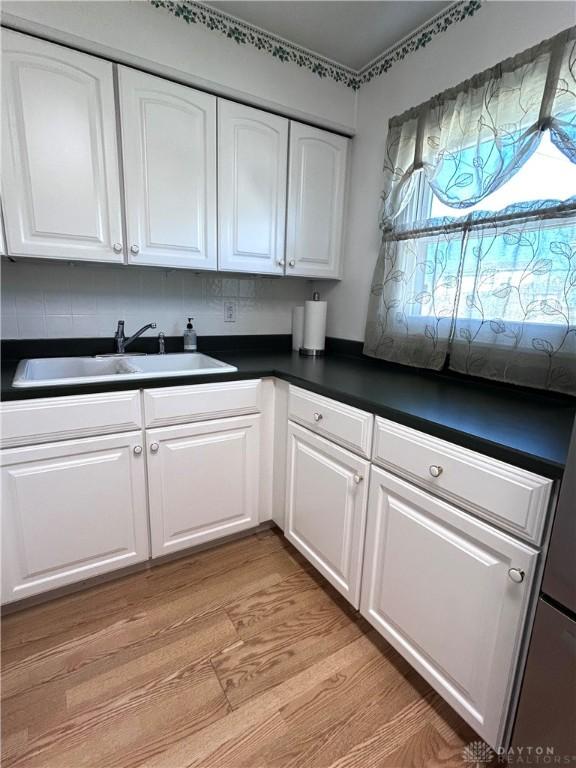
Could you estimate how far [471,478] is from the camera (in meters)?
0.91

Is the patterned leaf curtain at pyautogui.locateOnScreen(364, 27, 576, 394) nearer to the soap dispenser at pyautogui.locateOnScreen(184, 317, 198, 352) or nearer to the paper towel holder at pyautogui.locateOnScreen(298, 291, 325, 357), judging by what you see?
the paper towel holder at pyautogui.locateOnScreen(298, 291, 325, 357)

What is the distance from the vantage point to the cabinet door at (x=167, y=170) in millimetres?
1471

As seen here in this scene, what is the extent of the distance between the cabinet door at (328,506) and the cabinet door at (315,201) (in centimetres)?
95

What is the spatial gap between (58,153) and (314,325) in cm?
131

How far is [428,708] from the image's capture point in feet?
3.66

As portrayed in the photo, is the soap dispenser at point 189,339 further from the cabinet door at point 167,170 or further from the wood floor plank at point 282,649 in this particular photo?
the wood floor plank at point 282,649

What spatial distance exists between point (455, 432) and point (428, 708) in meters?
0.87

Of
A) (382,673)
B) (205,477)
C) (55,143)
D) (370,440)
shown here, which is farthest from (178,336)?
(382,673)

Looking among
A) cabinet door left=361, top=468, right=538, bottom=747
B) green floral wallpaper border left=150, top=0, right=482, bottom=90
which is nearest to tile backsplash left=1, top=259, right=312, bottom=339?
green floral wallpaper border left=150, top=0, right=482, bottom=90

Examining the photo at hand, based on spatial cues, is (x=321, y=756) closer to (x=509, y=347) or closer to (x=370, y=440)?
(x=370, y=440)

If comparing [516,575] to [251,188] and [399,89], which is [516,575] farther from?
[399,89]

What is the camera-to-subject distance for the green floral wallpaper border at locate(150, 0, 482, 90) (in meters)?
1.49

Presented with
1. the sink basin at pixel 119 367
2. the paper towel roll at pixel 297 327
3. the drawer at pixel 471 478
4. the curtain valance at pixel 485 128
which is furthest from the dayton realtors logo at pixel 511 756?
the paper towel roll at pixel 297 327

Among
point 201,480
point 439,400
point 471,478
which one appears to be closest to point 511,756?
point 471,478
